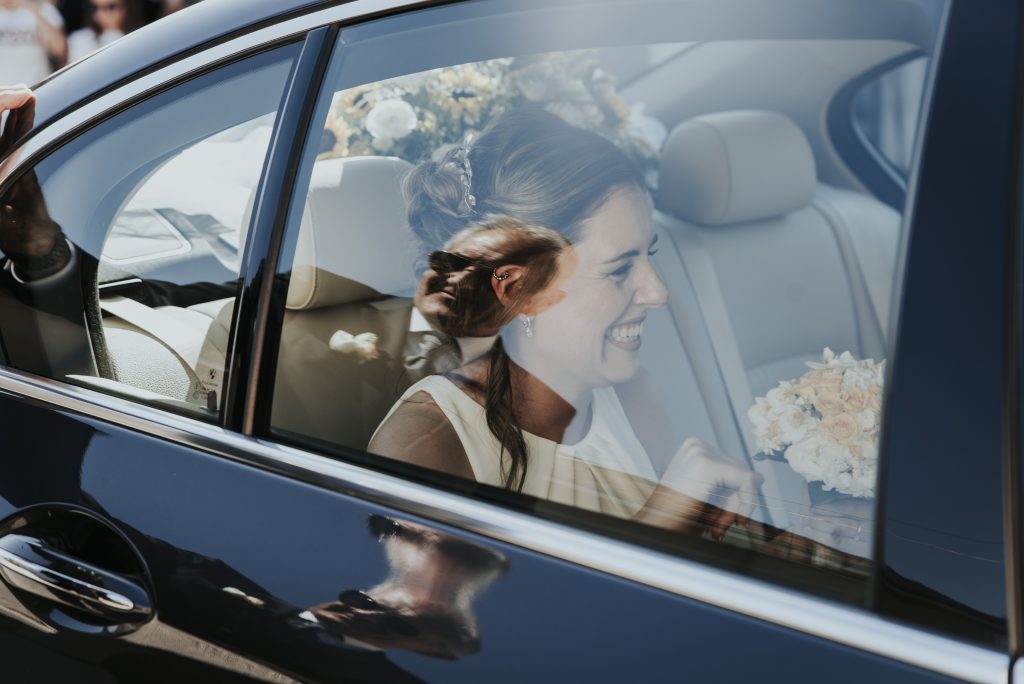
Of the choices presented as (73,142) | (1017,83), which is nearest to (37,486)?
(73,142)

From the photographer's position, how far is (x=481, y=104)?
4.28ft

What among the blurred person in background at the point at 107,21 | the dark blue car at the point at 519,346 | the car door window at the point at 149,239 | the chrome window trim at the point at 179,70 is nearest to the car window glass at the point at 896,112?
the dark blue car at the point at 519,346

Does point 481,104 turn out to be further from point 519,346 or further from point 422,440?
point 422,440

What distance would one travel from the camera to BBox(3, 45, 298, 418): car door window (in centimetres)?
132

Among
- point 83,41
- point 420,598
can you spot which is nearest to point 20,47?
point 83,41

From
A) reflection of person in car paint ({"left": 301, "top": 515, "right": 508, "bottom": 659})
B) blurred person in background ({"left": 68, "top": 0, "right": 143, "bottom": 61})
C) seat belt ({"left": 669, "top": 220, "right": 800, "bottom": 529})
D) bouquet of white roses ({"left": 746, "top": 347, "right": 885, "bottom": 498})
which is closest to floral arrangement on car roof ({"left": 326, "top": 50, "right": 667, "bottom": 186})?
seat belt ({"left": 669, "top": 220, "right": 800, "bottom": 529})

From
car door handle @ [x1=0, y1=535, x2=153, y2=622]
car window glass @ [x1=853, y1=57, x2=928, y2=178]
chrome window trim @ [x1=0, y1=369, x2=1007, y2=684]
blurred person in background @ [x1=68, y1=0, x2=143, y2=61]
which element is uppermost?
blurred person in background @ [x1=68, y1=0, x2=143, y2=61]

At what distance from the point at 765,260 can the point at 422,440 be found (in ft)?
1.47

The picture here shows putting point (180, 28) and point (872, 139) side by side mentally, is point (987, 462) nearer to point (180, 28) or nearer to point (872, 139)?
point (872, 139)

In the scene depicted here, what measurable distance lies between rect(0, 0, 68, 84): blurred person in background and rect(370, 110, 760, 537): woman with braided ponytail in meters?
4.13

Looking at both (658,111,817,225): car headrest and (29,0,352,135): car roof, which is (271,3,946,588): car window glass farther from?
(29,0,352,135): car roof

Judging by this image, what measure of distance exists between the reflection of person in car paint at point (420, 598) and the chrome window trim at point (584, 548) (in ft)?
0.08

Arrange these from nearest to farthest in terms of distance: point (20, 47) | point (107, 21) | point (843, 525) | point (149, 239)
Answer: point (843, 525)
point (149, 239)
point (20, 47)
point (107, 21)

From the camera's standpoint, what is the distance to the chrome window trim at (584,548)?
2.83ft
